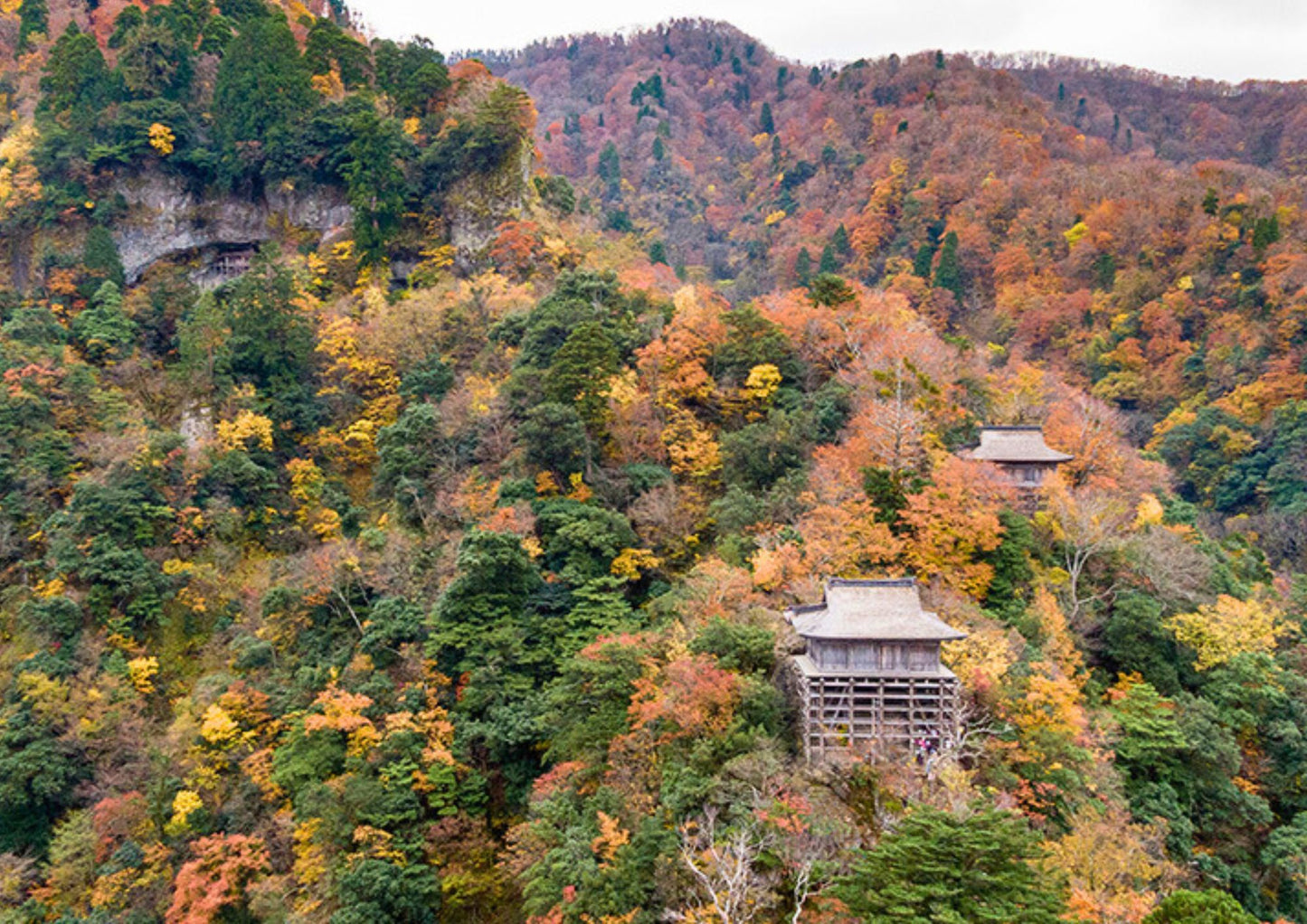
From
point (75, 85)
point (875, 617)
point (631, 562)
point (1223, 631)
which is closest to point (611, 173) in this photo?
point (75, 85)

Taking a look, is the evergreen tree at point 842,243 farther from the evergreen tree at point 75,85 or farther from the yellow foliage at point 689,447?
the evergreen tree at point 75,85

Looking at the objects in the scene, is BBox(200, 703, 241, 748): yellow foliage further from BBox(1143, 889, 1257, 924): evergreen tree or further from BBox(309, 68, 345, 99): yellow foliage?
BBox(309, 68, 345, 99): yellow foliage

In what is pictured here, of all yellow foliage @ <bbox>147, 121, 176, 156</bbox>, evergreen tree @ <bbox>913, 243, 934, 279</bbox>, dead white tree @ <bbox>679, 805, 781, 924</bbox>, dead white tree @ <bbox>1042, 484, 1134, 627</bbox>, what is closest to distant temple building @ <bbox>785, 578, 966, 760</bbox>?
dead white tree @ <bbox>679, 805, 781, 924</bbox>

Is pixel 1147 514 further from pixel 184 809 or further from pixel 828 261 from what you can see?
pixel 828 261

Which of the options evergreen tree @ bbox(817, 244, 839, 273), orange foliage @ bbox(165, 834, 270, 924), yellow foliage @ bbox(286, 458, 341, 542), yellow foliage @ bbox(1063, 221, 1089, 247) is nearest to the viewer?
orange foliage @ bbox(165, 834, 270, 924)

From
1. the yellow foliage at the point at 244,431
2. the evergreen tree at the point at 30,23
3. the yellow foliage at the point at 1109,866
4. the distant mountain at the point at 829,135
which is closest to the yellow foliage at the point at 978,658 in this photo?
the yellow foliage at the point at 1109,866

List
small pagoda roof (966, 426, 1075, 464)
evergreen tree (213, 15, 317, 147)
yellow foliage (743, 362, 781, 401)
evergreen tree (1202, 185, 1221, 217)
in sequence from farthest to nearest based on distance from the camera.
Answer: evergreen tree (1202, 185, 1221, 217)
evergreen tree (213, 15, 317, 147)
yellow foliage (743, 362, 781, 401)
small pagoda roof (966, 426, 1075, 464)
